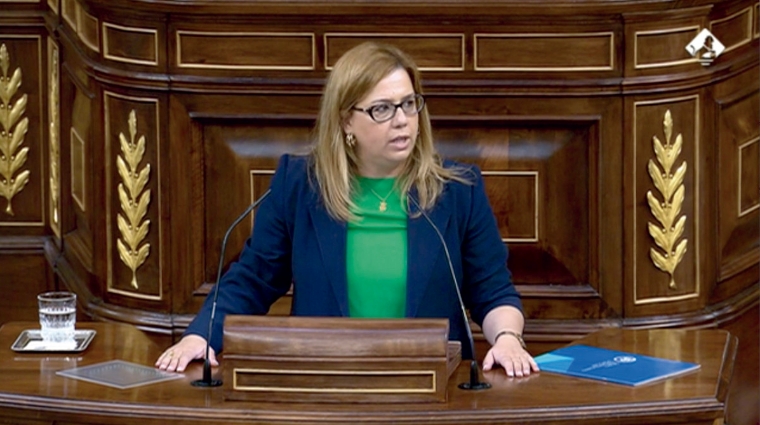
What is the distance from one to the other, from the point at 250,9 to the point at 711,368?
2315 mm

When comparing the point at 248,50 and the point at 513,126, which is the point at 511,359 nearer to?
the point at 513,126

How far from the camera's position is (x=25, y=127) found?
5.71m

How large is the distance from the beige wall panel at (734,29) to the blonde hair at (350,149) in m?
1.78

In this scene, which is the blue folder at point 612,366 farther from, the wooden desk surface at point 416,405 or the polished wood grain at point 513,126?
the polished wood grain at point 513,126

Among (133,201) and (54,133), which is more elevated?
(54,133)

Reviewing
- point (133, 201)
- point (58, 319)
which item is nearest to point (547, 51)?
point (133, 201)

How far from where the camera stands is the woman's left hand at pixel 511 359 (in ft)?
10.1

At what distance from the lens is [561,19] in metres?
4.88

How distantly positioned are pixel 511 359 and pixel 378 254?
1.57ft

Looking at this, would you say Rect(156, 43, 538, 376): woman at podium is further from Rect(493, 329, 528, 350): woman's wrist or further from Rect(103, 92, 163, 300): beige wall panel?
Rect(103, 92, 163, 300): beige wall panel

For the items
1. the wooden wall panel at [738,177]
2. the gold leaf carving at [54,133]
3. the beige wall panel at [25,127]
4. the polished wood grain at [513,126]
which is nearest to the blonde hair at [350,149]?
the polished wood grain at [513,126]

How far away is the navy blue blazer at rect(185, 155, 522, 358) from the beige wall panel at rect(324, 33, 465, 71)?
4.73 ft

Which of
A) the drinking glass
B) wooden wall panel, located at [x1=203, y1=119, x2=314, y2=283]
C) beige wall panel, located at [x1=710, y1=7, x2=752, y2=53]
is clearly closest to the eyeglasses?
the drinking glass

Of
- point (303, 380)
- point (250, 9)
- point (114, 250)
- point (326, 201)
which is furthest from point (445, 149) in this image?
point (303, 380)
